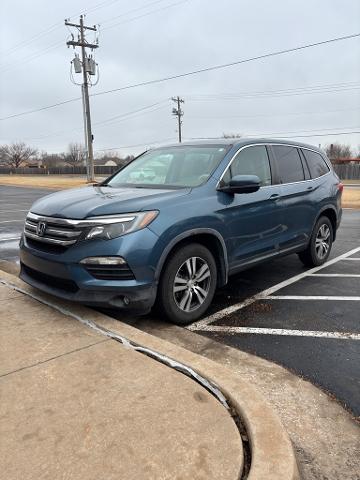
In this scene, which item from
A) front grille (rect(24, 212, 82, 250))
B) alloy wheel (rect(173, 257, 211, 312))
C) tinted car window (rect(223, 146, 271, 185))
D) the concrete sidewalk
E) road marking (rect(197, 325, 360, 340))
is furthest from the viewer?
tinted car window (rect(223, 146, 271, 185))

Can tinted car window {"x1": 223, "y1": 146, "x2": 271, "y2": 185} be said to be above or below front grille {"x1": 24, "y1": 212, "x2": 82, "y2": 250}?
above

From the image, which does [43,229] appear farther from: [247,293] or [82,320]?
[247,293]

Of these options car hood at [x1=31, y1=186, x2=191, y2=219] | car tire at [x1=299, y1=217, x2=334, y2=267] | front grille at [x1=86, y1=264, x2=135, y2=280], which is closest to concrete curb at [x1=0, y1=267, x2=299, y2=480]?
front grille at [x1=86, y1=264, x2=135, y2=280]

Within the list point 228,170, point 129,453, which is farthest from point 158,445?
point 228,170

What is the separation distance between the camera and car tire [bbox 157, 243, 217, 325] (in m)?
4.02

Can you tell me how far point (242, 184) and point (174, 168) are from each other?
95 centimetres

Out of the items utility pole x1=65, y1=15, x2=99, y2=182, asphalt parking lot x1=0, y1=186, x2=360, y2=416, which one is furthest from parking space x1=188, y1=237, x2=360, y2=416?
utility pole x1=65, y1=15, x2=99, y2=182

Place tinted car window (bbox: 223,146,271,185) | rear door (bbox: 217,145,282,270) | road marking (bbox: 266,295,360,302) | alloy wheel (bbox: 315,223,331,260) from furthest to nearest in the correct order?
1. alloy wheel (bbox: 315,223,331,260)
2. road marking (bbox: 266,295,360,302)
3. tinted car window (bbox: 223,146,271,185)
4. rear door (bbox: 217,145,282,270)

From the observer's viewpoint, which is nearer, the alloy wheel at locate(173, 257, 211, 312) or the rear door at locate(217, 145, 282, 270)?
the alloy wheel at locate(173, 257, 211, 312)

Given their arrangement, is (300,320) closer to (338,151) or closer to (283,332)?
(283,332)

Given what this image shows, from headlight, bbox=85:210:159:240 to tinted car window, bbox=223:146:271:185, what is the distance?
1.24 meters

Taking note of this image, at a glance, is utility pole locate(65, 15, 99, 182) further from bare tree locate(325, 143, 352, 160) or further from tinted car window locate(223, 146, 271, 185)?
bare tree locate(325, 143, 352, 160)

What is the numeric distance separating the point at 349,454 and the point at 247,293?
297cm

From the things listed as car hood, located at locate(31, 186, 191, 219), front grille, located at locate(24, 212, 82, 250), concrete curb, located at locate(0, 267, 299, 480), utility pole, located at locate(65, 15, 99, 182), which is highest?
utility pole, located at locate(65, 15, 99, 182)
